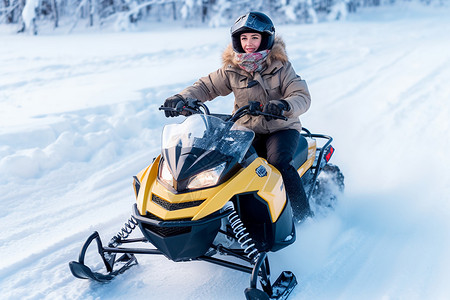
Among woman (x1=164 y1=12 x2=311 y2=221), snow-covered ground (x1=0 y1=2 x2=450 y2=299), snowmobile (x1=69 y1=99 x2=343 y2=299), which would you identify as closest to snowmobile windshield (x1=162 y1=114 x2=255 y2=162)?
snowmobile (x1=69 y1=99 x2=343 y2=299)

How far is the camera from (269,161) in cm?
339

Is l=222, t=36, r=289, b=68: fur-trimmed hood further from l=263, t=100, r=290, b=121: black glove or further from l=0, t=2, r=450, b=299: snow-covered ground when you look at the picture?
l=0, t=2, r=450, b=299: snow-covered ground

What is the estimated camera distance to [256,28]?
3.40 meters

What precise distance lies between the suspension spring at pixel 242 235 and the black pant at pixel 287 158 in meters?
0.68

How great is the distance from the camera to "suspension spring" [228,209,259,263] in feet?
9.10

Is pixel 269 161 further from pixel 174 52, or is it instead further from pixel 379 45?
pixel 379 45

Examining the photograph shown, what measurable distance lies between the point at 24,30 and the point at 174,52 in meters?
8.68

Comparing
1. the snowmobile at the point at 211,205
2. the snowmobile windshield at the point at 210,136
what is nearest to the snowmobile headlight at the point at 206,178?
the snowmobile at the point at 211,205

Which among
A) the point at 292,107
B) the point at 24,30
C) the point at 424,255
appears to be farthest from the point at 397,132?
the point at 24,30

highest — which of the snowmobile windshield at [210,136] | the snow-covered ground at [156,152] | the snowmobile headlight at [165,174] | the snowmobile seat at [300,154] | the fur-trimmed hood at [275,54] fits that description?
the fur-trimmed hood at [275,54]

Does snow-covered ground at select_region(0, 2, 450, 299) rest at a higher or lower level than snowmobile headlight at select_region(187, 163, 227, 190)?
lower

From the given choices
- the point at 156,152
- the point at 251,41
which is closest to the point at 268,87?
the point at 251,41

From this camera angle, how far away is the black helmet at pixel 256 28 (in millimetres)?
3412

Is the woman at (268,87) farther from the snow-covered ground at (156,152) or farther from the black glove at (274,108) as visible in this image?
the snow-covered ground at (156,152)
